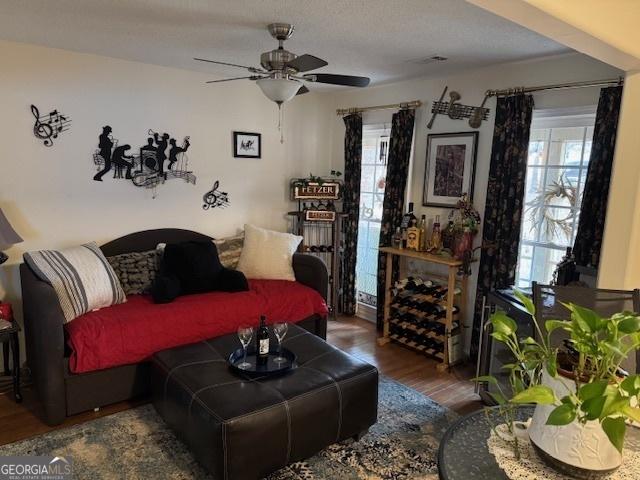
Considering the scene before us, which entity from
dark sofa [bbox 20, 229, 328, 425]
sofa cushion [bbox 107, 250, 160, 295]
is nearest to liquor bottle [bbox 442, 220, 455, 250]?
sofa cushion [bbox 107, 250, 160, 295]

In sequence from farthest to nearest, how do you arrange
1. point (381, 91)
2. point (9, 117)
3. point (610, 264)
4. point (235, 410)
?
point (381, 91) < point (9, 117) < point (610, 264) < point (235, 410)

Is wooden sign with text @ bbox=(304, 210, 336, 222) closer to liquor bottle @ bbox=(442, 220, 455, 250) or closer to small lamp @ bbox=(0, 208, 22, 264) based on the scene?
liquor bottle @ bbox=(442, 220, 455, 250)

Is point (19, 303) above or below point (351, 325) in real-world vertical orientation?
above

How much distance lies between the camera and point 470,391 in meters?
3.23

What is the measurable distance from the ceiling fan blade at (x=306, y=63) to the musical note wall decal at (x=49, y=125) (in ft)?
6.42

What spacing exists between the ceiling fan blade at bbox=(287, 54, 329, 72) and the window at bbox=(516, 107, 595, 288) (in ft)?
5.93

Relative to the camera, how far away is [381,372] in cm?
349

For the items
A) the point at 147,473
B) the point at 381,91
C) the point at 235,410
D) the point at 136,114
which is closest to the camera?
the point at 235,410

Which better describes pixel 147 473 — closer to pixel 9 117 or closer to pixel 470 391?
pixel 470 391

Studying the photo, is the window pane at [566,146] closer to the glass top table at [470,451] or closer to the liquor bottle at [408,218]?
the liquor bottle at [408,218]

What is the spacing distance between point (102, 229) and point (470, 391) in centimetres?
303

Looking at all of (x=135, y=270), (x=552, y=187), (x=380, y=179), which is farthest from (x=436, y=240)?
(x=135, y=270)

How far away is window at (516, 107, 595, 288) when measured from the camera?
122 inches

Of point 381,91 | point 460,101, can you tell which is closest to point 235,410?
point 460,101
